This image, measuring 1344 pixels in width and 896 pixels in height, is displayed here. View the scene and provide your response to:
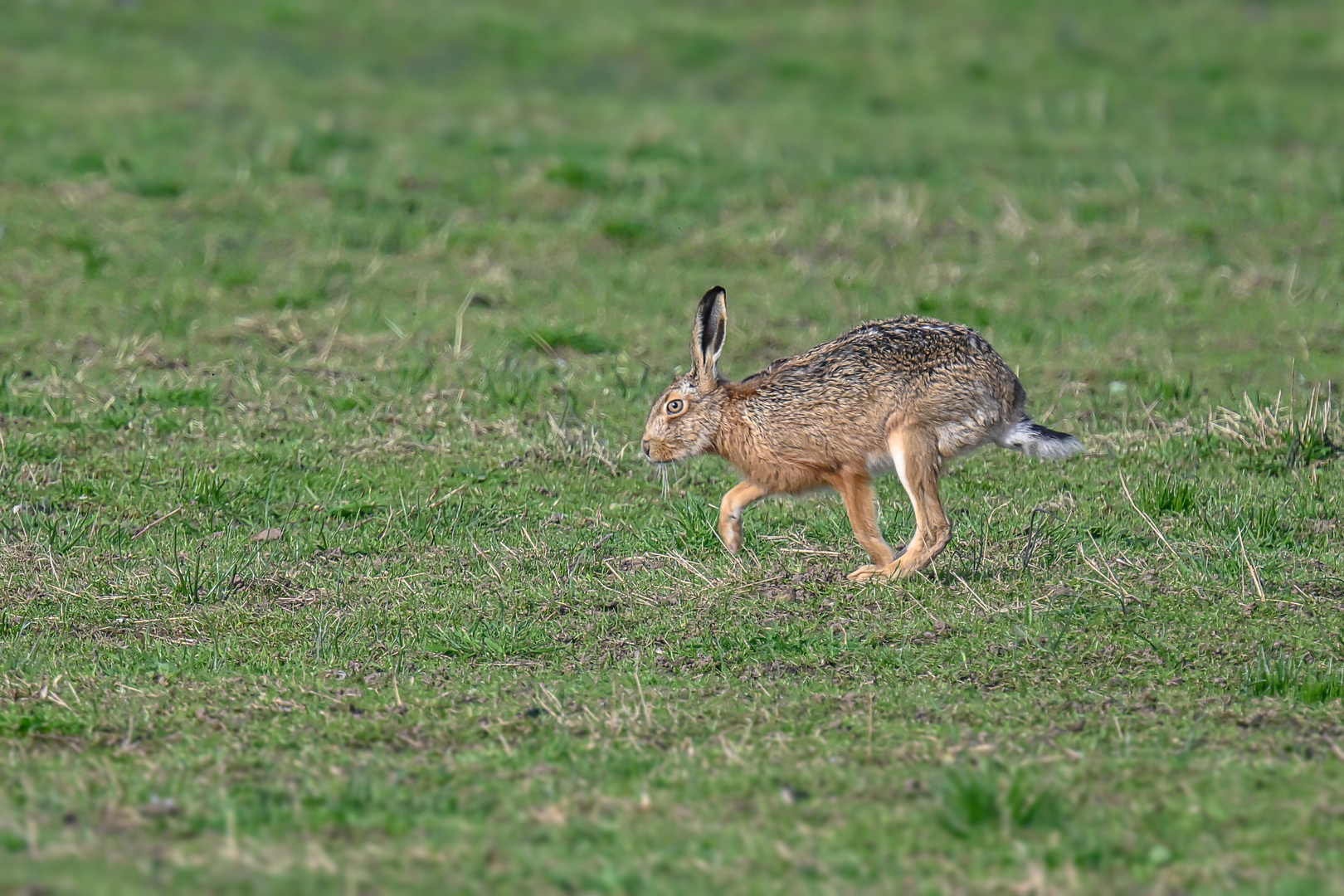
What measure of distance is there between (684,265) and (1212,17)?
47.5 feet

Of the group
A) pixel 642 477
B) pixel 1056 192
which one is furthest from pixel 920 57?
pixel 642 477

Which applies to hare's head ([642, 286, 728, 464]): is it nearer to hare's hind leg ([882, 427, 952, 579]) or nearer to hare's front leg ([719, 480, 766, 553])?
hare's front leg ([719, 480, 766, 553])

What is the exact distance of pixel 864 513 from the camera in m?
7.29

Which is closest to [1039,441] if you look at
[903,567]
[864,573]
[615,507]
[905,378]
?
[905,378]

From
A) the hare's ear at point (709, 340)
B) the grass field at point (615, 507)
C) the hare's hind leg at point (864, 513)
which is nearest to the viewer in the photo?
the grass field at point (615, 507)

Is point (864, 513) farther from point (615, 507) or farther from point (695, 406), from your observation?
point (615, 507)

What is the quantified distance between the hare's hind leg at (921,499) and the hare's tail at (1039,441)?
48 centimetres

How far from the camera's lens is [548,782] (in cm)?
478

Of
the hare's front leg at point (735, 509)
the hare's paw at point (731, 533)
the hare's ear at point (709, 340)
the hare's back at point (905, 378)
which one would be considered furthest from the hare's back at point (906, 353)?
the hare's paw at point (731, 533)

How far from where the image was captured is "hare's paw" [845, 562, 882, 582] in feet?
22.7

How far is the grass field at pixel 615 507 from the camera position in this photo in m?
4.44

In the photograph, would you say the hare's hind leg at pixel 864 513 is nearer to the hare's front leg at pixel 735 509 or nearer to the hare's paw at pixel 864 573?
the hare's paw at pixel 864 573

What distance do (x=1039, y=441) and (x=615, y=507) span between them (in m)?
2.19

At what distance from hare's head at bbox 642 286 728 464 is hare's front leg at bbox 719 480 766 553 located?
339mm
